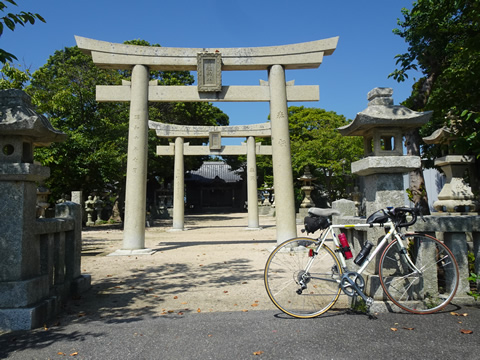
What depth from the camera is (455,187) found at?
1024 cm

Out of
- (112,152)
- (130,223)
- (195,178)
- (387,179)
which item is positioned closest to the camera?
(387,179)

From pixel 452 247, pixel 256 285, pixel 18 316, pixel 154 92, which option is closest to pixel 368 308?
pixel 452 247

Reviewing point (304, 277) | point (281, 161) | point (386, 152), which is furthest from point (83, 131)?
point (304, 277)

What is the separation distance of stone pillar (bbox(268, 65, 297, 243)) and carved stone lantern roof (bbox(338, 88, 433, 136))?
4.44 metres

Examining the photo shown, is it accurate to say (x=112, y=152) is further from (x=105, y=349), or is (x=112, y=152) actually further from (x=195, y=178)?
(x=195, y=178)

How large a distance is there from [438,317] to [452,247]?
3.00 ft

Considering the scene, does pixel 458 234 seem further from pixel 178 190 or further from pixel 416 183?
pixel 178 190

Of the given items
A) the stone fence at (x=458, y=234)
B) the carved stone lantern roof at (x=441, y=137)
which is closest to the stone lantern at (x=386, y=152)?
the stone fence at (x=458, y=234)

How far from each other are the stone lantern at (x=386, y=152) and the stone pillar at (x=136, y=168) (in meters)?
6.24

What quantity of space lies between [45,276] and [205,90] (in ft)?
21.8

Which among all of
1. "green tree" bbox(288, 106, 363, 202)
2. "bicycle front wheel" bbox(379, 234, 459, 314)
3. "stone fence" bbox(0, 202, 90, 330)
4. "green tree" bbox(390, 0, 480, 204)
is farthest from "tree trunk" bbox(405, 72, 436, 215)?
"green tree" bbox(288, 106, 363, 202)

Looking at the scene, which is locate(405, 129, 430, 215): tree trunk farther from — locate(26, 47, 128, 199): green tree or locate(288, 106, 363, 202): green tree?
locate(288, 106, 363, 202): green tree

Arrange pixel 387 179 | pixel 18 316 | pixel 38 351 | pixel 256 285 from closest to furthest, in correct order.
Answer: pixel 38 351, pixel 18 316, pixel 387 179, pixel 256 285

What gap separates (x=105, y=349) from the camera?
305 centimetres
